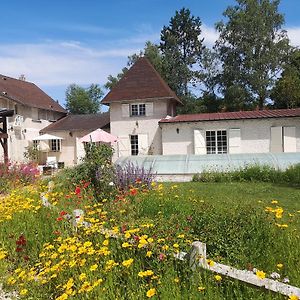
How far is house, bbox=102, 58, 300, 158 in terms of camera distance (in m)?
23.2

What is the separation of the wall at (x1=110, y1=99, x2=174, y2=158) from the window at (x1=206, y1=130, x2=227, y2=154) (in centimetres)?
397

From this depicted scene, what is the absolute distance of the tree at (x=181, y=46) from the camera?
43.8 meters

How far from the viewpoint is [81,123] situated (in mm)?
31359

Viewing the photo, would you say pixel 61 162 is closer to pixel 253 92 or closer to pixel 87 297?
pixel 253 92

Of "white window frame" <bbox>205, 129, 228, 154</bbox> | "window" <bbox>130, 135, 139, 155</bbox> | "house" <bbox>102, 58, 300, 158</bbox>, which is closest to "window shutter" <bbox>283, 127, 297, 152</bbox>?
"house" <bbox>102, 58, 300, 158</bbox>

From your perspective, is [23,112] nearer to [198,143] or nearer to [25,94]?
[25,94]

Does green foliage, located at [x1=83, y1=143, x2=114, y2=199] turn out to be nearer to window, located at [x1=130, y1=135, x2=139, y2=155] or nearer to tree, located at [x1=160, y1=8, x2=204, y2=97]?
window, located at [x1=130, y1=135, x2=139, y2=155]

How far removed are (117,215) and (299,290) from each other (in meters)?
3.30

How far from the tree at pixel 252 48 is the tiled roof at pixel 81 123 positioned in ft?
48.6

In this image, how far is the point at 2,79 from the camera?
32.5 meters

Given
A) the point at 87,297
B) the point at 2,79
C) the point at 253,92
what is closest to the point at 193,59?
the point at 253,92

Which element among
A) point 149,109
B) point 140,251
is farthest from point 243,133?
point 140,251

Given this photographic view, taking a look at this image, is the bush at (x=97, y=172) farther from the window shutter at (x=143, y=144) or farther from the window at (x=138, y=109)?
the window at (x=138, y=109)

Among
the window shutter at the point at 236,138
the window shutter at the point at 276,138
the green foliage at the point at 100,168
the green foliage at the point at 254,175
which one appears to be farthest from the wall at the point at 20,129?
the window shutter at the point at 276,138
